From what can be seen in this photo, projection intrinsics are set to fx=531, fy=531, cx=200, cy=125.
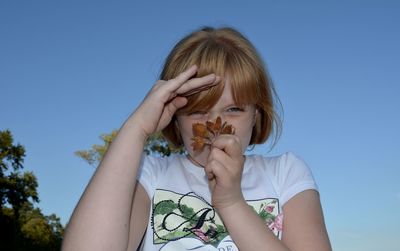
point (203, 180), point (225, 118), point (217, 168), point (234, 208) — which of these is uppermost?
point (225, 118)

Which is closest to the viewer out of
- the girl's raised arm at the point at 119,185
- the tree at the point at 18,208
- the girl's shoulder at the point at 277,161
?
the girl's raised arm at the point at 119,185

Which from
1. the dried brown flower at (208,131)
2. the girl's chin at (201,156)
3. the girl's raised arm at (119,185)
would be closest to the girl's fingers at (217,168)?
the dried brown flower at (208,131)

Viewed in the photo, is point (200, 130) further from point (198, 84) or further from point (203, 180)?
point (203, 180)

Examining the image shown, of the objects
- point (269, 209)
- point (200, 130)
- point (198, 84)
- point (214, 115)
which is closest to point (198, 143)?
point (200, 130)

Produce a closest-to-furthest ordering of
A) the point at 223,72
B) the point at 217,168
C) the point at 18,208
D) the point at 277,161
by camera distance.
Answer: the point at 217,168 < the point at 223,72 < the point at 277,161 < the point at 18,208

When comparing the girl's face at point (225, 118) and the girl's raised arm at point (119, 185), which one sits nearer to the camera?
the girl's raised arm at point (119, 185)

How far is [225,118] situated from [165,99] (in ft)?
1.15

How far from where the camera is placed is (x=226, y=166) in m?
2.44

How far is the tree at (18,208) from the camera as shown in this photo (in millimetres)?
28766

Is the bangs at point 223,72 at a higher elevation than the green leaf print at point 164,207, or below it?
higher

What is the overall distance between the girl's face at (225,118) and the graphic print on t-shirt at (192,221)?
27 cm

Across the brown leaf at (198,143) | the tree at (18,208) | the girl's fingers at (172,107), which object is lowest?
the brown leaf at (198,143)

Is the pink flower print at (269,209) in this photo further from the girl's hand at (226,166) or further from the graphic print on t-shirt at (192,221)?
the girl's hand at (226,166)

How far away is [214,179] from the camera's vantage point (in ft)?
8.34
